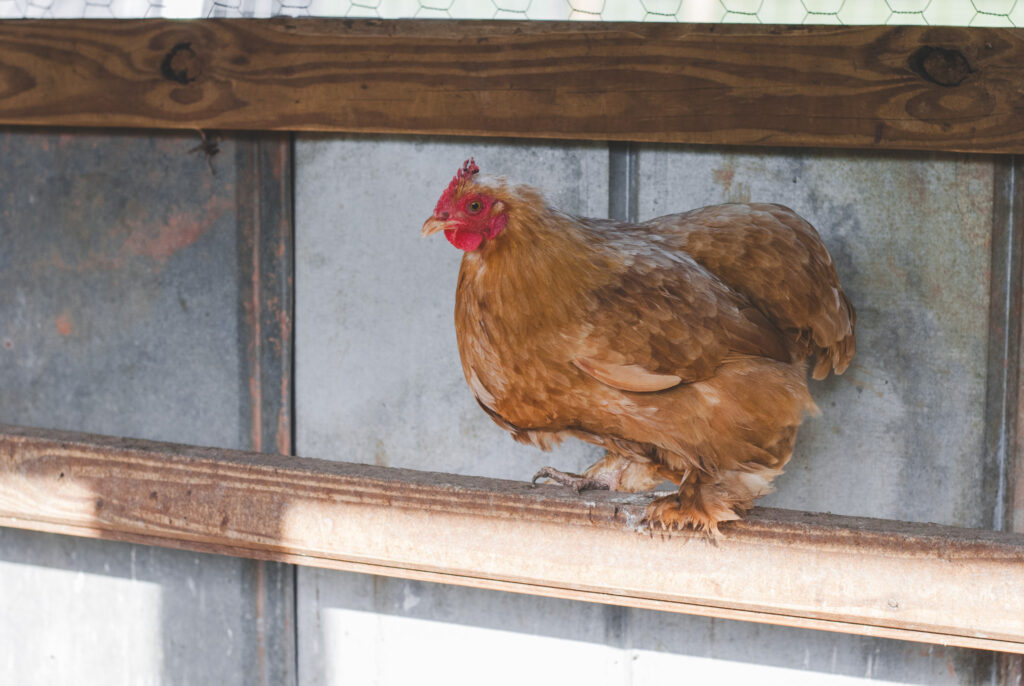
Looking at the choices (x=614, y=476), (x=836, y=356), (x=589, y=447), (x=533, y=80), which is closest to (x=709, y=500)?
(x=614, y=476)

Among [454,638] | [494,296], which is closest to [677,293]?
[494,296]

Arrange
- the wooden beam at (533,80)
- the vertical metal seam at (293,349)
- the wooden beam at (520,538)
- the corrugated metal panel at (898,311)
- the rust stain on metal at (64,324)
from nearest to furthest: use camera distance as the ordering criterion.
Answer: the wooden beam at (520,538) → the wooden beam at (533,80) → the corrugated metal panel at (898,311) → the vertical metal seam at (293,349) → the rust stain on metal at (64,324)

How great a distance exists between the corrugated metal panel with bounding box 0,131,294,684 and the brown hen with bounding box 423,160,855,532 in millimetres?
715

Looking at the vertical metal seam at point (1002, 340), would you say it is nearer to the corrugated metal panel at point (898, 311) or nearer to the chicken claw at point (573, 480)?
the corrugated metal panel at point (898, 311)

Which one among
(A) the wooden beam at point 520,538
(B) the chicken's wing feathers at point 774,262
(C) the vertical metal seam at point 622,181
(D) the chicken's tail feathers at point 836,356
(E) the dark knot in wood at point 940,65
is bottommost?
(A) the wooden beam at point 520,538

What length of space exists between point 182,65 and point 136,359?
632 millimetres

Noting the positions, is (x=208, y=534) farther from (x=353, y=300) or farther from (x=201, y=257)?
(x=201, y=257)

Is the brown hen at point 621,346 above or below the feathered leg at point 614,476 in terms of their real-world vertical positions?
above

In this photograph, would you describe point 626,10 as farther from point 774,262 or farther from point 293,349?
point 293,349

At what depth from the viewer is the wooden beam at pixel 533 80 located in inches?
49.6

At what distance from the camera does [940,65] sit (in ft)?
4.11

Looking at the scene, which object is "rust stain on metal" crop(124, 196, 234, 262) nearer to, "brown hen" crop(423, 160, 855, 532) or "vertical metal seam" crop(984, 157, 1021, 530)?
"brown hen" crop(423, 160, 855, 532)

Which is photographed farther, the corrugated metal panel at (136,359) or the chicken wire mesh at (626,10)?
the corrugated metal panel at (136,359)

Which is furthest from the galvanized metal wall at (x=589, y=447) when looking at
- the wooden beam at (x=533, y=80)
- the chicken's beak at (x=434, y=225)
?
the chicken's beak at (x=434, y=225)
